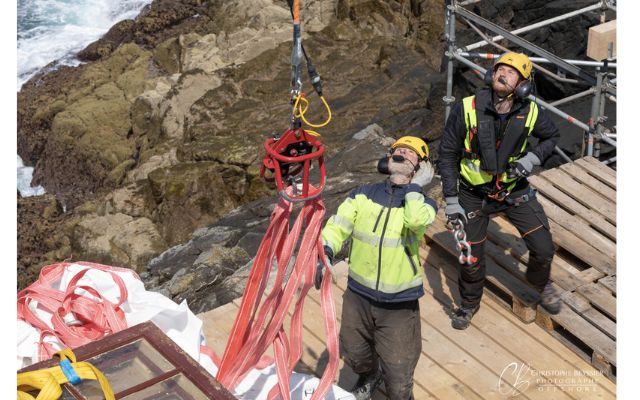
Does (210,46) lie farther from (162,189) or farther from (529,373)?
(529,373)

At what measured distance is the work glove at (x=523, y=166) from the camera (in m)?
6.23

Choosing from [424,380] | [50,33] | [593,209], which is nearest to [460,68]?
[593,209]

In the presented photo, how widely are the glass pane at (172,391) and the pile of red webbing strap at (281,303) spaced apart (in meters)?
0.78

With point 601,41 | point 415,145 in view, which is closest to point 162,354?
point 415,145

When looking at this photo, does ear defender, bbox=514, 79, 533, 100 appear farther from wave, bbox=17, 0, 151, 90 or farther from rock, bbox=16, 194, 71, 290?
wave, bbox=17, 0, 151, 90

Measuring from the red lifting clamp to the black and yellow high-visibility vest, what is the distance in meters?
1.66

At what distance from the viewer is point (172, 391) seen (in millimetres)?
4500

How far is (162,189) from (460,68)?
506 centimetres

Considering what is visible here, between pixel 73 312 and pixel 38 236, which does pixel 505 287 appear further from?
pixel 38 236

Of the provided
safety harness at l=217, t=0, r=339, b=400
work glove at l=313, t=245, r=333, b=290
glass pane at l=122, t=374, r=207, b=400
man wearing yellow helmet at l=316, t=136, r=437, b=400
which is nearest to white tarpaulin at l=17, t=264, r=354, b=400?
safety harness at l=217, t=0, r=339, b=400

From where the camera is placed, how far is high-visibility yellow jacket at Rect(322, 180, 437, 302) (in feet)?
17.6

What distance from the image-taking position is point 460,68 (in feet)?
44.1

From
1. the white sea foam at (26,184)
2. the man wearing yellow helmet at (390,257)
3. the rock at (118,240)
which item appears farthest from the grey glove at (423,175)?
the white sea foam at (26,184)

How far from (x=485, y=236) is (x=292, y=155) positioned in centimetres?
216
